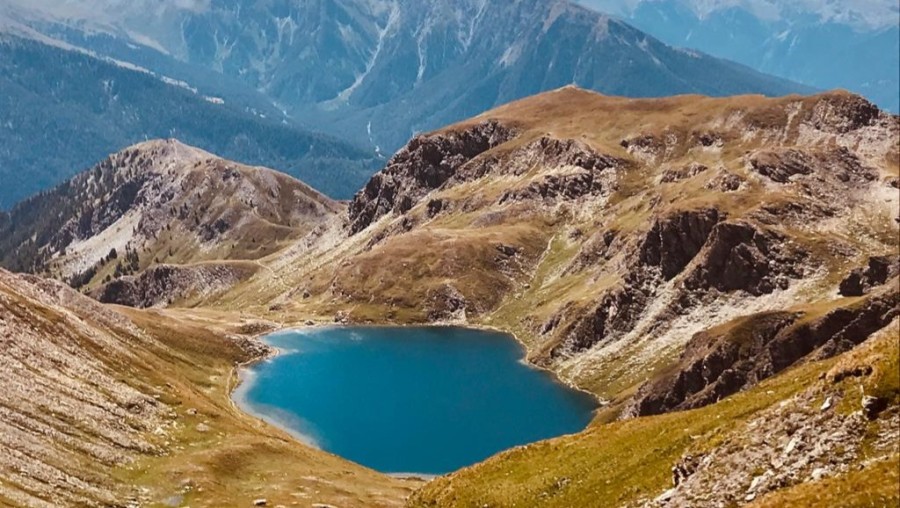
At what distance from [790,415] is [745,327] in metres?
134

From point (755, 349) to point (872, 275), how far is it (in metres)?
48.2

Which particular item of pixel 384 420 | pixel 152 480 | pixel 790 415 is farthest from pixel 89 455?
pixel 384 420

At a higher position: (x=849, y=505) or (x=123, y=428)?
(x=123, y=428)

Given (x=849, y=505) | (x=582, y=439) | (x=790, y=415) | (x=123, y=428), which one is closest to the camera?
(x=849, y=505)

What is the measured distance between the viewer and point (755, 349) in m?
167

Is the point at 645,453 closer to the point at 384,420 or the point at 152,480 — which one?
the point at 152,480

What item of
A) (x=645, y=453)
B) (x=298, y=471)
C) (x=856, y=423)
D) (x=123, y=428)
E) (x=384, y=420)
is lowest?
(x=856, y=423)

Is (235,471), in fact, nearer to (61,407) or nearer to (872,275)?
(61,407)

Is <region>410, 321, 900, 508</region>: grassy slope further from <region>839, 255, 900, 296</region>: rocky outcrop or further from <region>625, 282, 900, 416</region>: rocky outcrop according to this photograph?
<region>839, 255, 900, 296</region>: rocky outcrop

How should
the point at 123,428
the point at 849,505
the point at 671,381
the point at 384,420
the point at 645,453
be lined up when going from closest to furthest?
the point at 849,505
the point at 645,453
the point at 123,428
the point at 671,381
the point at 384,420

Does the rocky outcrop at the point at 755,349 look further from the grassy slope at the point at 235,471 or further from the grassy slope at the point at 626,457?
the grassy slope at the point at 626,457

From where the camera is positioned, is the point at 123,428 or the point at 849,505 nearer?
the point at 849,505

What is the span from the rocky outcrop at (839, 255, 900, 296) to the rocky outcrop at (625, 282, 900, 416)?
35.1 metres

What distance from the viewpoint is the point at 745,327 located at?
17188cm
